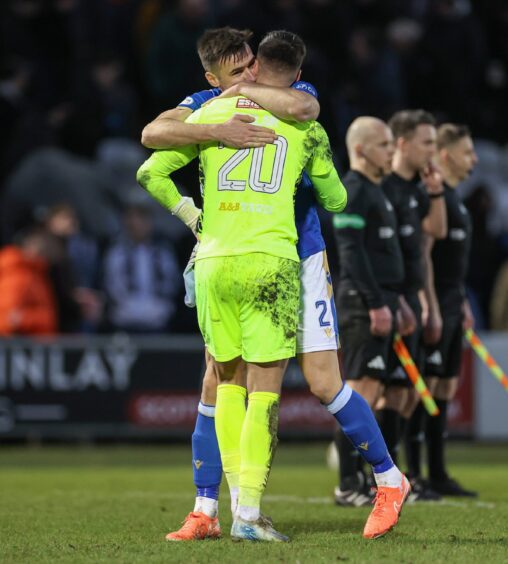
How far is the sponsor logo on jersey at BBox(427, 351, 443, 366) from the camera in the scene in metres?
9.96

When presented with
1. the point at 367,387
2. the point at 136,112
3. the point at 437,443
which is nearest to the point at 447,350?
the point at 437,443

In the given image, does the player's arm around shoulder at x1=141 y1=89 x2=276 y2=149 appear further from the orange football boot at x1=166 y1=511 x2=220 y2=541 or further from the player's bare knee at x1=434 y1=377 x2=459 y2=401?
the player's bare knee at x1=434 y1=377 x2=459 y2=401

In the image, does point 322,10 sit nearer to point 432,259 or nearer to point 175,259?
point 175,259

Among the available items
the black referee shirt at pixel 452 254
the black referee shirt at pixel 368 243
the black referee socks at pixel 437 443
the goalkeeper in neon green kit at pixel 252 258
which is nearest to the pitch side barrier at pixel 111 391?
the black referee socks at pixel 437 443

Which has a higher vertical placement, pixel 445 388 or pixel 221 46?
pixel 221 46

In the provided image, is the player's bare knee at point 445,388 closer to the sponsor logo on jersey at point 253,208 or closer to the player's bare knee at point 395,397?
the player's bare knee at point 395,397

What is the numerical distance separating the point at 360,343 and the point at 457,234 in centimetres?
136

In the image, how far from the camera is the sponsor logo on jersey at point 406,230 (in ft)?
30.5

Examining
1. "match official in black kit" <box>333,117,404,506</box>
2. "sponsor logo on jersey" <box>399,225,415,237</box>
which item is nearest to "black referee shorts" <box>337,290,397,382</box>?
"match official in black kit" <box>333,117,404,506</box>

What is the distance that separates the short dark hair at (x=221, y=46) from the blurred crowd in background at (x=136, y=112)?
8.17 metres

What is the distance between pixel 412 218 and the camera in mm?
9375

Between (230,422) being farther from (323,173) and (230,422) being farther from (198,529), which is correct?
(323,173)

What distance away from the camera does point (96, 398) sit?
15.0m

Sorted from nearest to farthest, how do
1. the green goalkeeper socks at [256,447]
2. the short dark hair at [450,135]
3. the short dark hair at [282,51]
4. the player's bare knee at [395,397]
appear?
the green goalkeeper socks at [256,447] → the short dark hair at [282,51] → the player's bare knee at [395,397] → the short dark hair at [450,135]
